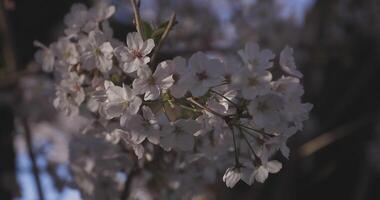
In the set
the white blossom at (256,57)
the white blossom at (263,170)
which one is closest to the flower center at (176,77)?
the white blossom at (256,57)

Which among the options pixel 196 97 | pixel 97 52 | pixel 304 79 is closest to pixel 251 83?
pixel 196 97

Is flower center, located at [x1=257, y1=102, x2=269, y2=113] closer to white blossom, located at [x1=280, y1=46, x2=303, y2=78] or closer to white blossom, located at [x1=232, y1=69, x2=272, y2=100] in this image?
white blossom, located at [x1=232, y1=69, x2=272, y2=100]

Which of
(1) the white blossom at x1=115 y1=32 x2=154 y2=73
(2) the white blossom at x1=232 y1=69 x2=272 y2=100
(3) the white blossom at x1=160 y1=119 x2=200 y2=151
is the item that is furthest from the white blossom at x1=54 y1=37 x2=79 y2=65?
(2) the white blossom at x1=232 y1=69 x2=272 y2=100

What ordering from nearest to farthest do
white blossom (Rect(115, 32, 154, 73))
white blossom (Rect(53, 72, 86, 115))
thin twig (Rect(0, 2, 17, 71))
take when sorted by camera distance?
1. white blossom (Rect(115, 32, 154, 73))
2. white blossom (Rect(53, 72, 86, 115))
3. thin twig (Rect(0, 2, 17, 71))

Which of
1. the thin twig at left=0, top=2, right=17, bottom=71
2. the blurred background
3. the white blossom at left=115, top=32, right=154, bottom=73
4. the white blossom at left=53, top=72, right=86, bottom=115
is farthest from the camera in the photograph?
the blurred background

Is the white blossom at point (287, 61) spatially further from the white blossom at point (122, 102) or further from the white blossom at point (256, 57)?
the white blossom at point (122, 102)

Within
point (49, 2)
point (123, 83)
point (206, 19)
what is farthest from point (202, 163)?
point (206, 19)

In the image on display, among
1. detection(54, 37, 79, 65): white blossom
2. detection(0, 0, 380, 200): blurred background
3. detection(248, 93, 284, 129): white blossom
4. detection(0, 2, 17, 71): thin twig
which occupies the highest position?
detection(54, 37, 79, 65): white blossom

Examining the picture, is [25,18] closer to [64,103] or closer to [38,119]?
[38,119]
